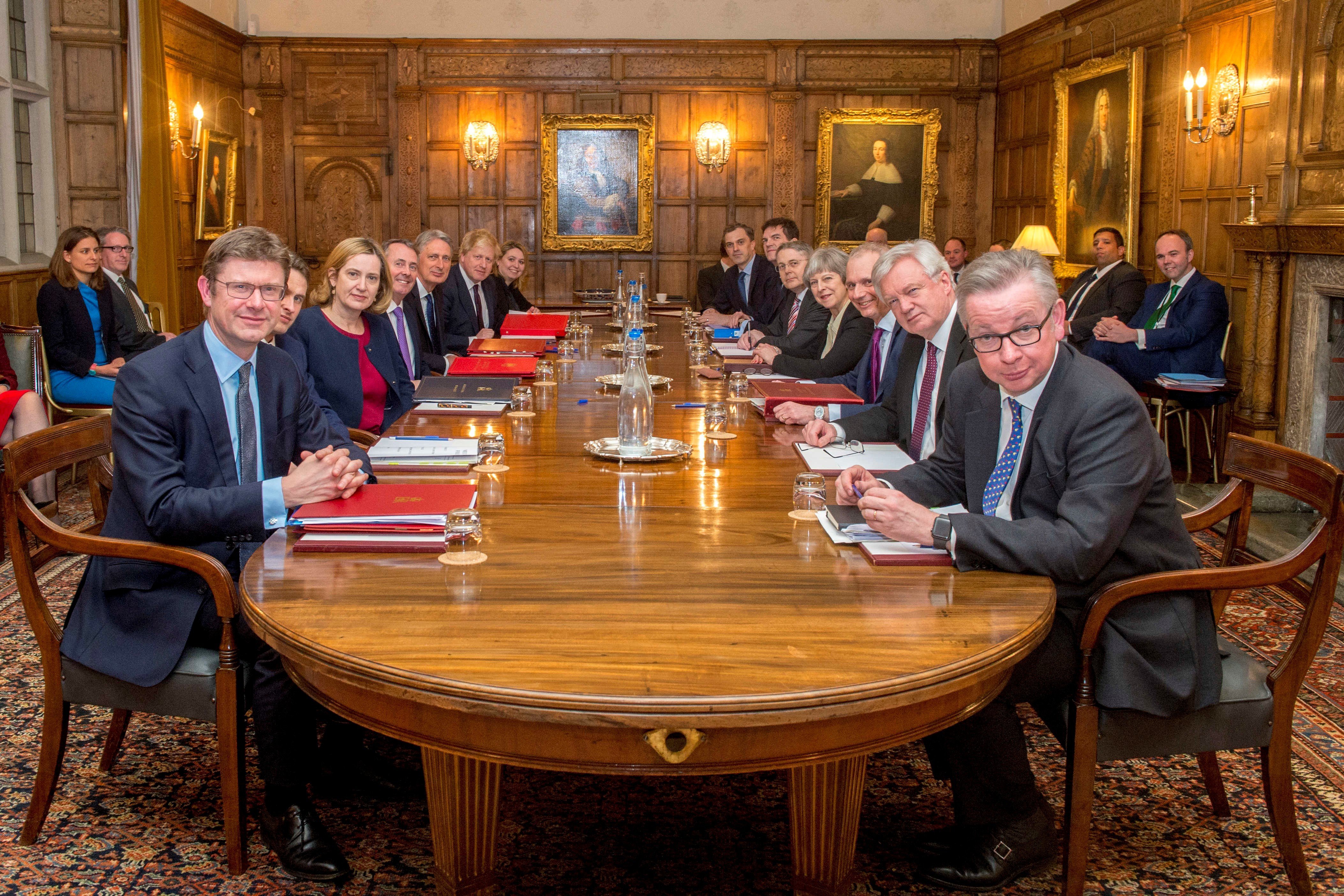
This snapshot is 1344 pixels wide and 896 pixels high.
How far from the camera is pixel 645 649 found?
1870 mm

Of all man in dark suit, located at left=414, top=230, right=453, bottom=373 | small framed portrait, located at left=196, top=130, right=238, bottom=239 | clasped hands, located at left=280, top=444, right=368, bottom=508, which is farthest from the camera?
small framed portrait, located at left=196, top=130, right=238, bottom=239

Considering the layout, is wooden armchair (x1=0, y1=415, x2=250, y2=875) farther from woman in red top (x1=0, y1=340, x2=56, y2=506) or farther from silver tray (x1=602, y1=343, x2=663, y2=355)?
silver tray (x1=602, y1=343, x2=663, y2=355)

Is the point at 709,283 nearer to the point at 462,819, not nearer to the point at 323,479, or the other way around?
the point at 323,479

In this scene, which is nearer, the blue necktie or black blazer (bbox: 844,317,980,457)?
the blue necktie

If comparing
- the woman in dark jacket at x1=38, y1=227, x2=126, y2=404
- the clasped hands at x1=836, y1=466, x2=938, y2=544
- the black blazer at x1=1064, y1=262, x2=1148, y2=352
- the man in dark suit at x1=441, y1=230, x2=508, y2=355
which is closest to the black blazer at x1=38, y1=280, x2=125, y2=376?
the woman in dark jacket at x1=38, y1=227, x2=126, y2=404

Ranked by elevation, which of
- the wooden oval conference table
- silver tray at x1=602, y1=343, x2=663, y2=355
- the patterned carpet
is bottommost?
the patterned carpet

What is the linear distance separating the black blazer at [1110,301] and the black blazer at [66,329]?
644 centimetres

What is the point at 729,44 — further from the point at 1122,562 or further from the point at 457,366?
the point at 1122,562

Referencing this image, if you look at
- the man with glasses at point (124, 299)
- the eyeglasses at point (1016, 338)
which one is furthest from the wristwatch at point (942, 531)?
the man with glasses at point (124, 299)

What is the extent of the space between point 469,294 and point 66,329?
244cm

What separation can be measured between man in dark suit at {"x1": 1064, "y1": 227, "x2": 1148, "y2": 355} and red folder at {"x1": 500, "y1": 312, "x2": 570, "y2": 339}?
139 inches

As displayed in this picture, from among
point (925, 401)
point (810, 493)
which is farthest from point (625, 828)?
point (925, 401)

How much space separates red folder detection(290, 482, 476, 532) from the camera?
8.07 ft

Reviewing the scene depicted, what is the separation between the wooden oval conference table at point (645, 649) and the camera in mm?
1727
